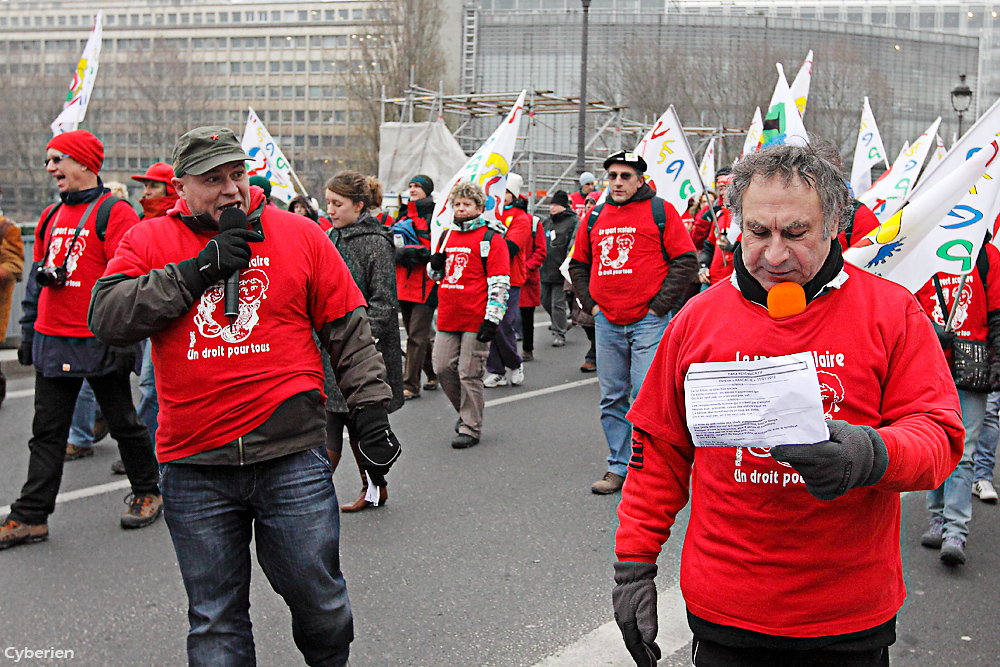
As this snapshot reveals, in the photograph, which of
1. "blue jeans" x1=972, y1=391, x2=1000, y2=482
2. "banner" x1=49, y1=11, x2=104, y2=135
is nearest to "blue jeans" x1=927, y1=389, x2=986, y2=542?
"blue jeans" x1=972, y1=391, x2=1000, y2=482

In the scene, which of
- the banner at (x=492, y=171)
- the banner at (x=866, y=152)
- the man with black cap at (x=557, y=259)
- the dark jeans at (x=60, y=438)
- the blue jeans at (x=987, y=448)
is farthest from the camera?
the banner at (x=866, y=152)

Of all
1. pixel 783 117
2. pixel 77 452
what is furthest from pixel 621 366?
pixel 77 452

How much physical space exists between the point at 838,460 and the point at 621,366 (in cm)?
441

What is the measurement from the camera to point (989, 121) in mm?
4488

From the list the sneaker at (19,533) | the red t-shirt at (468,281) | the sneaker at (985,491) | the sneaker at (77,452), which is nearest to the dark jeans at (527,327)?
the red t-shirt at (468,281)

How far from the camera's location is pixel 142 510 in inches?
210

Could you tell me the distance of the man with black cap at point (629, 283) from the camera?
6133 mm

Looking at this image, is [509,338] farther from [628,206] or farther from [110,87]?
[110,87]

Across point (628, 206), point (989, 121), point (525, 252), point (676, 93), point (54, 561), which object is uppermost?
point (676, 93)

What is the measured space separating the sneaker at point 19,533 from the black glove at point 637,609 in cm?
379

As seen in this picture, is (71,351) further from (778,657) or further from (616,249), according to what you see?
(778,657)

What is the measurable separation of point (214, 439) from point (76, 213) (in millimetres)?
2899

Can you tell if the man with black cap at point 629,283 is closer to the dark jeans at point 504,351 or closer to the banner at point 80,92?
the dark jeans at point 504,351

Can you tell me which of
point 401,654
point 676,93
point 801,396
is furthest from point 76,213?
point 676,93
